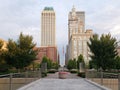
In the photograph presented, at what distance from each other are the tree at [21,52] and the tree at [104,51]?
32.0 ft

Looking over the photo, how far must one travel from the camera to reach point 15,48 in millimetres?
51250

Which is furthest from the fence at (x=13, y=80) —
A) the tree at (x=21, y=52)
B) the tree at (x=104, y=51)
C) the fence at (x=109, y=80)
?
the tree at (x=21, y=52)

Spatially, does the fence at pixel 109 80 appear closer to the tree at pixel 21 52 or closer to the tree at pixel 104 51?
the tree at pixel 104 51

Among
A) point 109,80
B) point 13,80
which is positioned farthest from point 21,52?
point 13,80

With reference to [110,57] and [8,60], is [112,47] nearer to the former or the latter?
[110,57]

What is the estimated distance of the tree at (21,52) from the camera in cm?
4991

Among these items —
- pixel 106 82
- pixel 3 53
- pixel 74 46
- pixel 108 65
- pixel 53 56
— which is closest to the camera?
pixel 106 82

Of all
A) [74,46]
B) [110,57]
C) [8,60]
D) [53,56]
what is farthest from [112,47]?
[53,56]

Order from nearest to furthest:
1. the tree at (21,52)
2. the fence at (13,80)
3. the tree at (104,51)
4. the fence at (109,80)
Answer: the fence at (13,80) < the fence at (109,80) < the tree at (104,51) < the tree at (21,52)

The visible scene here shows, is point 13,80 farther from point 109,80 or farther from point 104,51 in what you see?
point 104,51

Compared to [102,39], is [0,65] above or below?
below

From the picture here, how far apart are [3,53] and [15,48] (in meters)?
2.12

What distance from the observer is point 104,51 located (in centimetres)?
4741

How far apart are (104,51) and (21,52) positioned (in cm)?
1318
